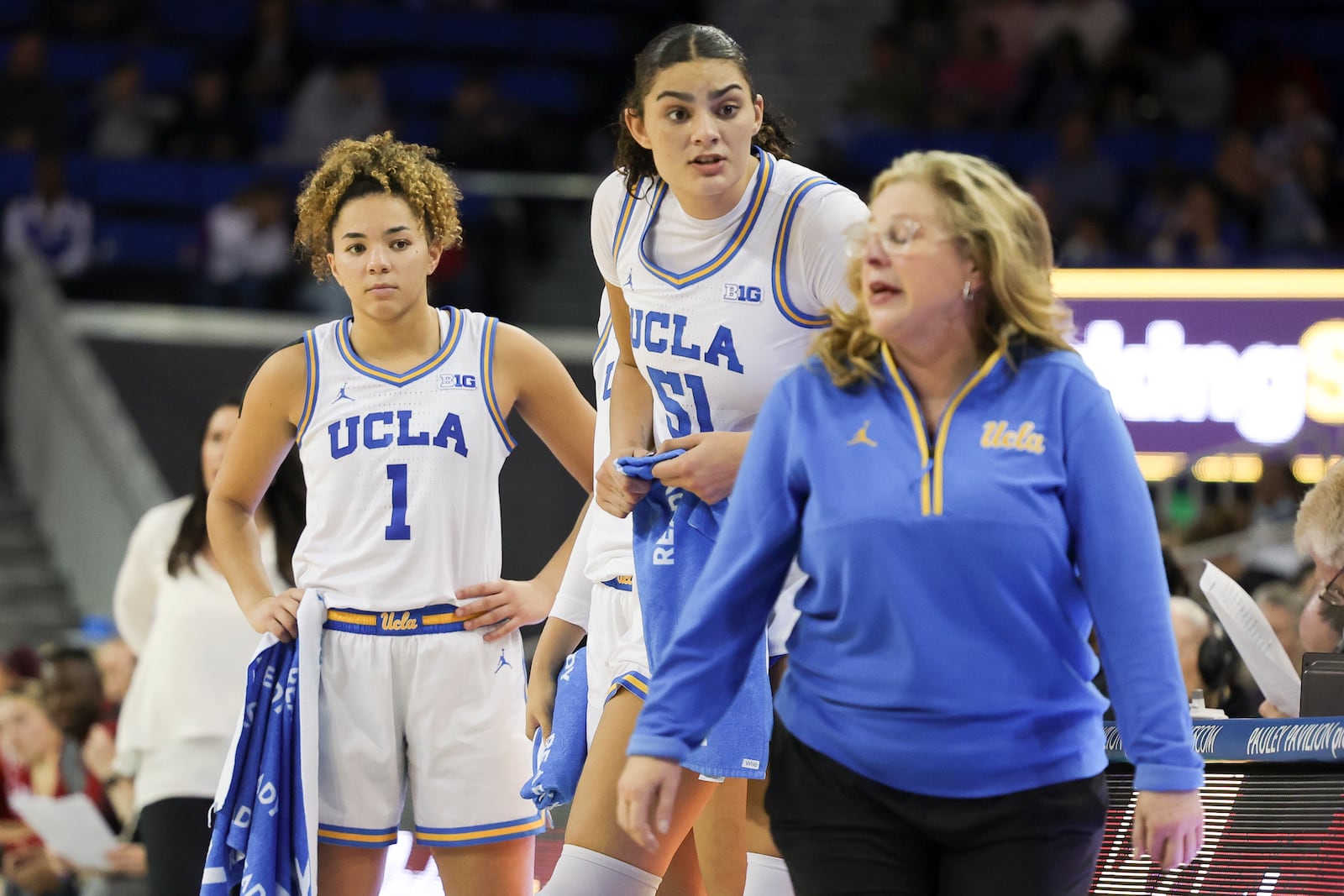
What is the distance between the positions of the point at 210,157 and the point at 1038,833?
10.5 m

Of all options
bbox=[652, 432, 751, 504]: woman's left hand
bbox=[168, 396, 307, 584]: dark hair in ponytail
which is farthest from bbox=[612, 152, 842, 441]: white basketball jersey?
bbox=[168, 396, 307, 584]: dark hair in ponytail

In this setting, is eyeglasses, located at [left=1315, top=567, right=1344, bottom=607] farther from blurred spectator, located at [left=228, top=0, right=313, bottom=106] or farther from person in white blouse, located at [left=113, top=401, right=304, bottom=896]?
blurred spectator, located at [left=228, top=0, right=313, bottom=106]

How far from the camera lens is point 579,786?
3299mm

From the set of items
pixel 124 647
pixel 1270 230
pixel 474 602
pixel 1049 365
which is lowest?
pixel 124 647

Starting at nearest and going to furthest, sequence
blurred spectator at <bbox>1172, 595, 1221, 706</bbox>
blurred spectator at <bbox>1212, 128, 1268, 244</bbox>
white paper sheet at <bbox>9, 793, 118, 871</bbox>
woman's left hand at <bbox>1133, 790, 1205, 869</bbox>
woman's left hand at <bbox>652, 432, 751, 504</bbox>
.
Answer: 1. woman's left hand at <bbox>1133, 790, 1205, 869</bbox>
2. woman's left hand at <bbox>652, 432, 751, 504</bbox>
3. blurred spectator at <bbox>1172, 595, 1221, 706</bbox>
4. white paper sheet at <bbox>9, 793, 118, 871</bbox>
5. blurred spectator at <bbox>1212, 128, 1268, 244</bbox>

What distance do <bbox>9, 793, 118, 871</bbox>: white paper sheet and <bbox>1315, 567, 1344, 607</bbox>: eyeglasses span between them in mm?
4006

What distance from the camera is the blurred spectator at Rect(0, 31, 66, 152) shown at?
12.1 m

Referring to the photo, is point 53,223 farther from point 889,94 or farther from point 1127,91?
point 1127,91

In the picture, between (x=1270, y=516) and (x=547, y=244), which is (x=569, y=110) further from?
(x=1270, y=516)

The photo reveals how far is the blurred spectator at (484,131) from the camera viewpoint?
468 inches

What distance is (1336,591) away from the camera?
398cm

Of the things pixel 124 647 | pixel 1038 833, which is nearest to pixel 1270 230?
pixel 124 647

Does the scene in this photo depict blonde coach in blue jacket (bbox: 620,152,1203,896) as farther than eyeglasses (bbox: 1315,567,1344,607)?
No

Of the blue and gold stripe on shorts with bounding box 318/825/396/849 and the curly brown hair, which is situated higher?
the curly brown hair
